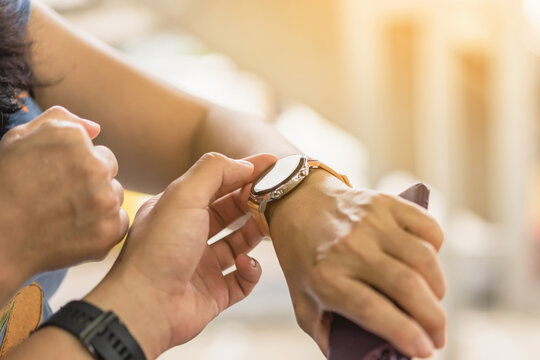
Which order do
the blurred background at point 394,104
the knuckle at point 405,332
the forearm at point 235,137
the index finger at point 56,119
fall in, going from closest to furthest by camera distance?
the knuckle at point 405,332, the index finger at point 56,119, the forearm at point 235,137, the blurred background at point 394,104

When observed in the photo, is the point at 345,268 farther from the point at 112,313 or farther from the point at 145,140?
the point at 145,140

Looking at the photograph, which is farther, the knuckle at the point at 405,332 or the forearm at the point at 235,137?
the forearm at the point at 235,137

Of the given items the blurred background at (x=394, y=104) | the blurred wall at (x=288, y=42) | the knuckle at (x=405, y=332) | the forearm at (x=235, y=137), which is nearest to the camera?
the knuckle at (x=405, y=332)

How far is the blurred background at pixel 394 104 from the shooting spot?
141 inches

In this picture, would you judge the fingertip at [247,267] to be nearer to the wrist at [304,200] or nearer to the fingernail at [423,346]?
the wrist at [304,200]

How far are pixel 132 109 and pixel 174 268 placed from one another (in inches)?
14.1

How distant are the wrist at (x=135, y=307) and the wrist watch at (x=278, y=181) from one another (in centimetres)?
18

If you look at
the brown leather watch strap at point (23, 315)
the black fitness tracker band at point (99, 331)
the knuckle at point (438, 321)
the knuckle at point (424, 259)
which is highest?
the knuckle at point (424, 259)

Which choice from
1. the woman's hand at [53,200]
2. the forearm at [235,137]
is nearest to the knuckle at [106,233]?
the woman's hand at [53,200]

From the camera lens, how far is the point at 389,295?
0.60 m

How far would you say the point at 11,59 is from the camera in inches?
A: 30.3

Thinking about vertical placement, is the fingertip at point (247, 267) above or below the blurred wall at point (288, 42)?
above

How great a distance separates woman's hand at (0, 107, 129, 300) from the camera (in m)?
0.62

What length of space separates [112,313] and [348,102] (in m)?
5.08
